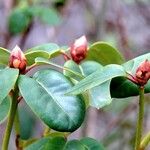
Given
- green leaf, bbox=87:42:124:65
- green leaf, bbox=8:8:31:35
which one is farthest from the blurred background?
green leaf, bbox=87:42:124:65

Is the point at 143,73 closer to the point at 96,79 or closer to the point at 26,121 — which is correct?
the point at 96,79

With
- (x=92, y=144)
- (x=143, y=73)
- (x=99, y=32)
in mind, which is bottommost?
(x=99, y=32)

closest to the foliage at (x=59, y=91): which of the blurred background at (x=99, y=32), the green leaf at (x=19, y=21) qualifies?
the blurred background at (x=99, y=32)

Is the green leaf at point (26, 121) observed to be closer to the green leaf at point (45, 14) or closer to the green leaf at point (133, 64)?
the green leaf at point (45, 14)

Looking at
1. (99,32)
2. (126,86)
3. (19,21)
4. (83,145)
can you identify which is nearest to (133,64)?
(126,86)

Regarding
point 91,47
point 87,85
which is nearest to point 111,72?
point 87,85

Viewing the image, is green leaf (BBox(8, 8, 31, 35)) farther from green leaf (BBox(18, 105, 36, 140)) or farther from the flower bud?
the flower bud

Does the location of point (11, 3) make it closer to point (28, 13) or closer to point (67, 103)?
point (28, 13)
